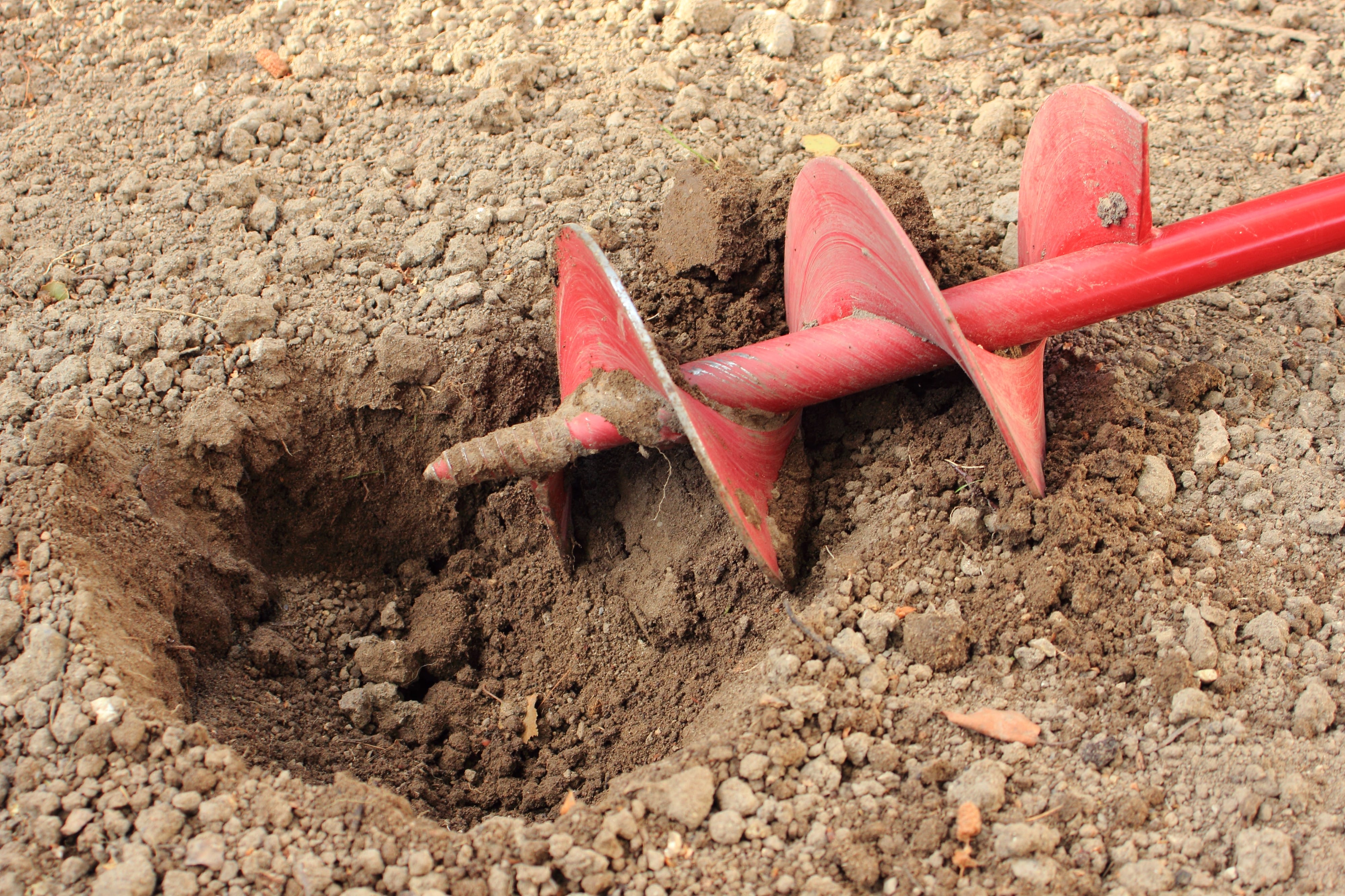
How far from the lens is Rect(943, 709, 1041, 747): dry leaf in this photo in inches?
74.0

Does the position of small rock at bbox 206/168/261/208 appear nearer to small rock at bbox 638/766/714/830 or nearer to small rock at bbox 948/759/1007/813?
small rock at bbox 638/766/714/830

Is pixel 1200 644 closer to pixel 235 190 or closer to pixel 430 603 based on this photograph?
pixel 430 603

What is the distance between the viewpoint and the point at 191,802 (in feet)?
5.90

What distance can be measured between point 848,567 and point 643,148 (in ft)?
5.60

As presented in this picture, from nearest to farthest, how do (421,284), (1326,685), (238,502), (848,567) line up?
1. (1326,685)
2. (848,567)
3. (238,502)
4. (421,284)

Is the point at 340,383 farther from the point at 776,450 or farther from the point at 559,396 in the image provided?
the point at 776,450

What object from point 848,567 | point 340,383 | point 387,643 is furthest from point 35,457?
point 848,567

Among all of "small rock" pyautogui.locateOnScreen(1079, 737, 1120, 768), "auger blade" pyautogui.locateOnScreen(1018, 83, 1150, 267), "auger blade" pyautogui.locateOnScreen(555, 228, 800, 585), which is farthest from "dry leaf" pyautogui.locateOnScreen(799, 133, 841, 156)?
"small rock" pyautogui.locateOnScreen(1079, 737, 1120, 768)

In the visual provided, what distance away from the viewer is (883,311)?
7.89 ft

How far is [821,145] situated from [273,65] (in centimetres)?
211

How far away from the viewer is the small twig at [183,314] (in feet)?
9.07

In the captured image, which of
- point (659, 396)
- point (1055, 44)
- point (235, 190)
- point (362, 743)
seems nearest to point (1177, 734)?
point (659, 396)

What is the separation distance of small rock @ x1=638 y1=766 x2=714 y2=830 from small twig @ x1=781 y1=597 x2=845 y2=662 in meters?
0.40

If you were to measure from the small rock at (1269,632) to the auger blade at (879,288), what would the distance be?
52cm
